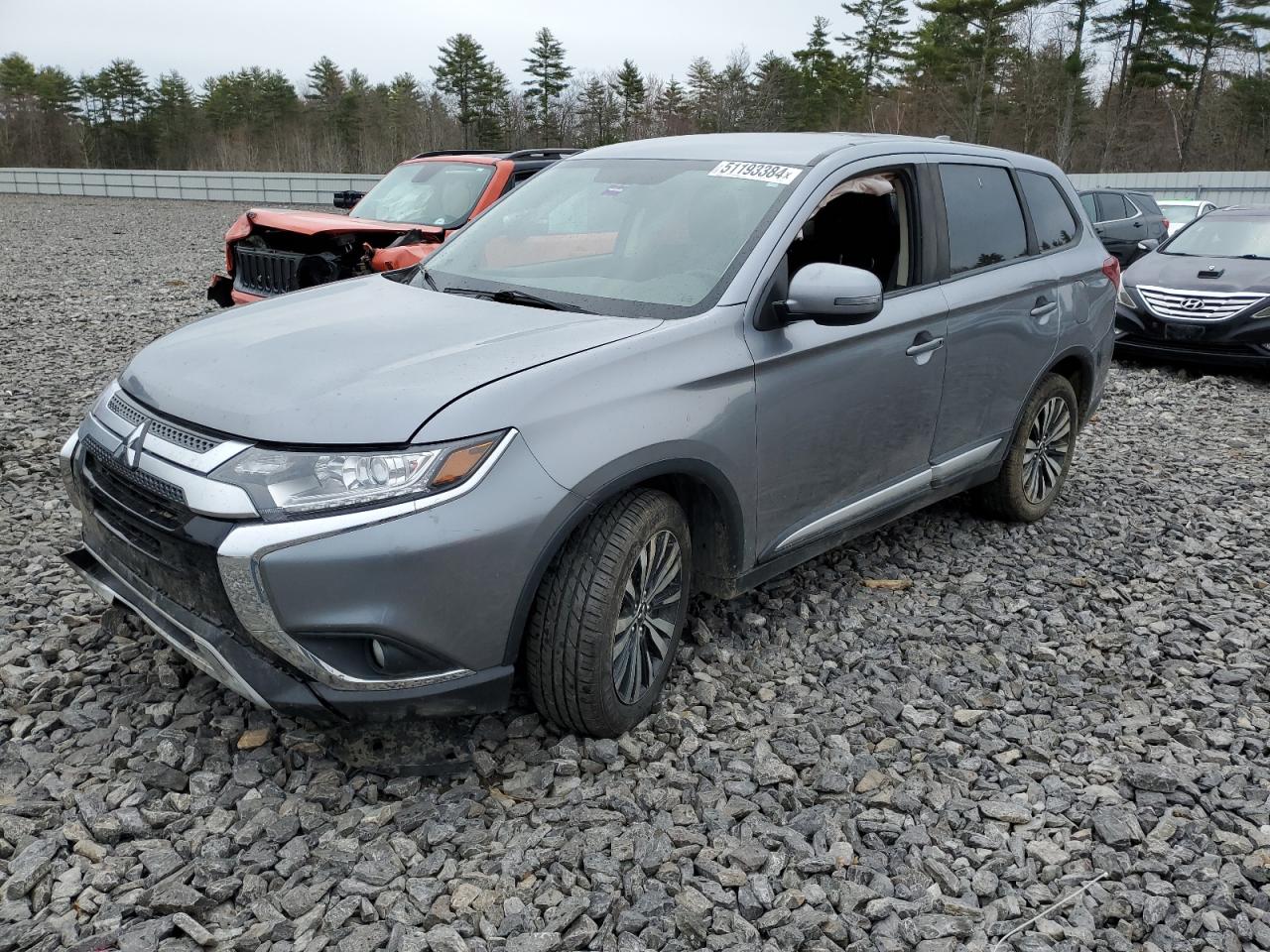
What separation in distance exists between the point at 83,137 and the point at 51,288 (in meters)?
58.1

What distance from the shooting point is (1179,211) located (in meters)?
18.8

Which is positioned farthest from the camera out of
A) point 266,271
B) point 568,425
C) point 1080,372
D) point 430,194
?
point 430,194

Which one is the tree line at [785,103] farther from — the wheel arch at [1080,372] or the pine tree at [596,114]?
the wheel arch at [1080,372]

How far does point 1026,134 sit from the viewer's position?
159ft

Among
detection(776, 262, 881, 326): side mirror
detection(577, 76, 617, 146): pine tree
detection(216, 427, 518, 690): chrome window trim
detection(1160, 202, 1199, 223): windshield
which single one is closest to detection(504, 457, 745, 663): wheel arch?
detection(216, 427, 518, 690): chrome window trim

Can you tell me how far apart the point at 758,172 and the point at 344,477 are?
2018mm

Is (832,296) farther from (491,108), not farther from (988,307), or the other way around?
(491,108)

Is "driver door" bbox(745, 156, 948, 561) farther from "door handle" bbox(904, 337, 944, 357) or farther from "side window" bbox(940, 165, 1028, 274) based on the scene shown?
"side window" bbox(940, 165, 1028, 274)

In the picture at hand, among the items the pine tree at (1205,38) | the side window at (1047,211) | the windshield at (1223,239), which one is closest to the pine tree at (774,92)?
the pine tree at (1205,38)

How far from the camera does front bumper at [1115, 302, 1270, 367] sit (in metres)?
8.98

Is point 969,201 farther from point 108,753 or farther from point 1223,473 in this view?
point 108,753

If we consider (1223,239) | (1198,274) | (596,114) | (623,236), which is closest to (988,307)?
(623,236)

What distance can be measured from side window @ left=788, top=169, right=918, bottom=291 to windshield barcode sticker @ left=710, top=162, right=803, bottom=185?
0.74 feet

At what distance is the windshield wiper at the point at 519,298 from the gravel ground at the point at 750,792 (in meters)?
1.33
